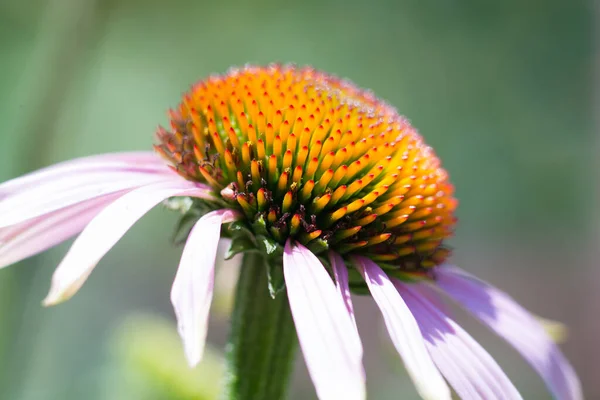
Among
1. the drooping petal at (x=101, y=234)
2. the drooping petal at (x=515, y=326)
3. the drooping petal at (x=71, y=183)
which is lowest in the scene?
the drooping petal at (x=515, y=326)

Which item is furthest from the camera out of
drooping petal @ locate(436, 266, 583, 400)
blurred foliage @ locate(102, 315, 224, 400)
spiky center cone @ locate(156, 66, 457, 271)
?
blurred foliage @ locate(102, 315, 224, 400)

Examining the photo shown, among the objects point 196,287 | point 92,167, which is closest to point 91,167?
point 92,167

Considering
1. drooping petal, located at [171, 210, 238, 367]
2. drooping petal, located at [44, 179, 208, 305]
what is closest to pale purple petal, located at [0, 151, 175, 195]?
drooping petal, located at [44, 179, 208, 305]

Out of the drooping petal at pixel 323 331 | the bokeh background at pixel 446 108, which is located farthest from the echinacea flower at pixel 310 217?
the bokeh background at pixel 446 108

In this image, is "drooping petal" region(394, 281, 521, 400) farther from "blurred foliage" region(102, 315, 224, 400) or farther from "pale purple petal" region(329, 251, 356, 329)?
"blurred foliage" region(102, 315, 224, 400)

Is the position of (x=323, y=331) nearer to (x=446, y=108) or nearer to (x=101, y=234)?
(x=101, y=234)

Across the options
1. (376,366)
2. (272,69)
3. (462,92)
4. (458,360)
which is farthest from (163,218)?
(458,360)

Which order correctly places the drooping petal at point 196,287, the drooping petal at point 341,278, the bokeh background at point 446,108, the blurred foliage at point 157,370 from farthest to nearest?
the bokeh background at point 446,108 < the blurred foliage at point 157,370 < the drooping petal at point 341,278 < the drooping petal at point 196,287

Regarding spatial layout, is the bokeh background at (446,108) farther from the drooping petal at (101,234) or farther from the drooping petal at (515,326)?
the drooping petal at (101,234)
